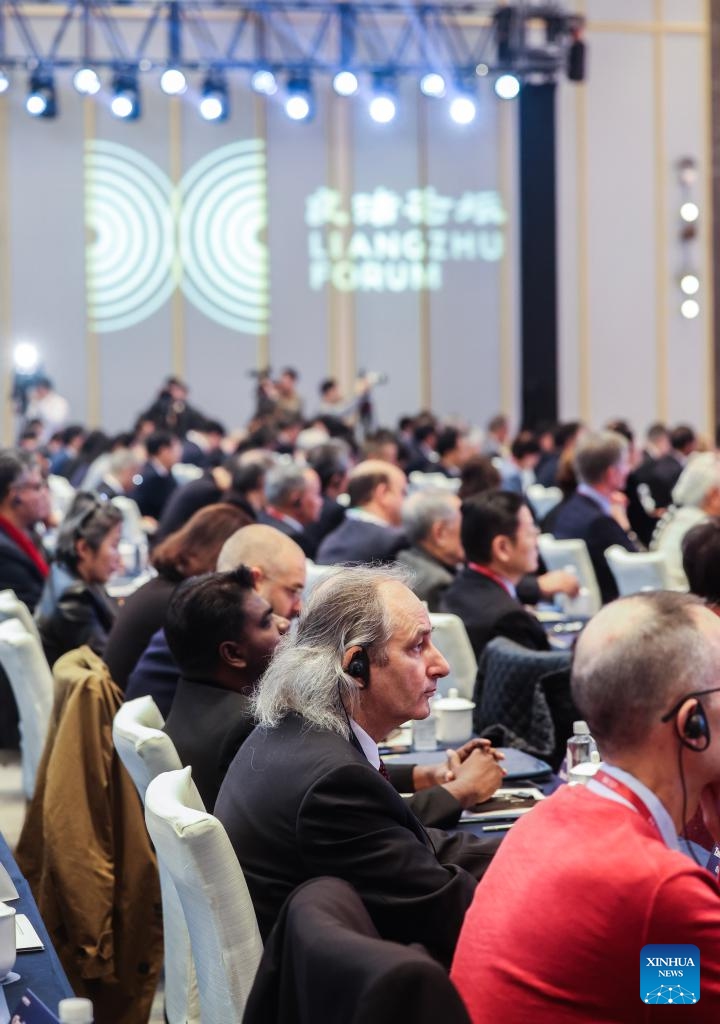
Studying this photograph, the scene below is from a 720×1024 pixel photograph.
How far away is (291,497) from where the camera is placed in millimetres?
7199

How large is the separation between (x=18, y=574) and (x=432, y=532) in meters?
1.74

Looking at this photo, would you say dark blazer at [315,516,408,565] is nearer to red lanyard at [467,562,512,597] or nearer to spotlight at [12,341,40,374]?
red lanyard at [467,562,512,597]

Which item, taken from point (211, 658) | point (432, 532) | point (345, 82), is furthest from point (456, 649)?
point (345, 82)

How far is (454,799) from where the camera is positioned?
2984 mm

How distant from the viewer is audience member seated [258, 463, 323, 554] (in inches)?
283

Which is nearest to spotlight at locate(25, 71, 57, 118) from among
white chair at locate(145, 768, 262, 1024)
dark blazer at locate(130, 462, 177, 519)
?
dark blazer at locate(130, 462, 177, 519)

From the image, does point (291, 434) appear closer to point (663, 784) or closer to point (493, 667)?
point (493, 667)

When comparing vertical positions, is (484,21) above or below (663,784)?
above

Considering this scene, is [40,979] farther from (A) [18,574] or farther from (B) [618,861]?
(A) [18,574]

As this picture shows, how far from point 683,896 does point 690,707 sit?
274mm

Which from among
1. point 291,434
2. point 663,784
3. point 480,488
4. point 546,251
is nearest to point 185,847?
point 663,784

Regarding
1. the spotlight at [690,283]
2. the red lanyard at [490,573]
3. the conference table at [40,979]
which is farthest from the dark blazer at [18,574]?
the spotlight at [690,283]

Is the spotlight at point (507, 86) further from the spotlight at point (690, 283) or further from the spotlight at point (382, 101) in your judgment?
the spotlight at point (690, 283)

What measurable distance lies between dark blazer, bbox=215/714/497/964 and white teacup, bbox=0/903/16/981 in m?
0.37
